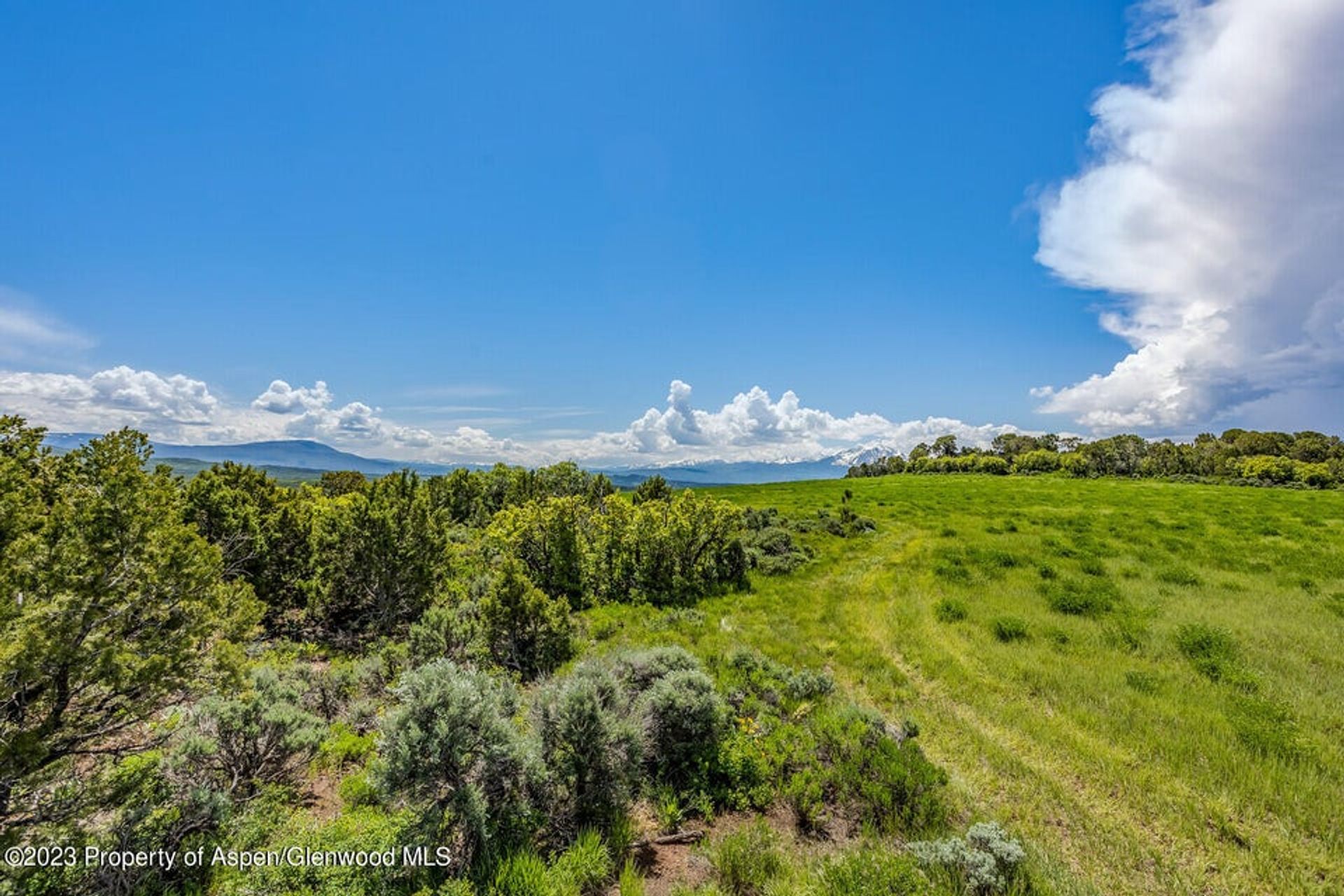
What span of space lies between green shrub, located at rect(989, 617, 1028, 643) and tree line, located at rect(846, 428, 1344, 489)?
50800mm

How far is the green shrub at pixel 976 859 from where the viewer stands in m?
5.20

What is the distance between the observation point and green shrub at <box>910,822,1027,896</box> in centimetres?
520

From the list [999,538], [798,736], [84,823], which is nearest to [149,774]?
[84,823]

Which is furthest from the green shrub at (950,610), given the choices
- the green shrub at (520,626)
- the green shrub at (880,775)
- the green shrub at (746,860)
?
the green shrub at (520,626)

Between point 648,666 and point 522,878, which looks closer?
point 522,878

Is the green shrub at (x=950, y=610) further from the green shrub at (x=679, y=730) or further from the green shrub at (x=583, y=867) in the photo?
the green shrub at (x=583, y=867)

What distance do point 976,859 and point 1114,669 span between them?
24.7ft

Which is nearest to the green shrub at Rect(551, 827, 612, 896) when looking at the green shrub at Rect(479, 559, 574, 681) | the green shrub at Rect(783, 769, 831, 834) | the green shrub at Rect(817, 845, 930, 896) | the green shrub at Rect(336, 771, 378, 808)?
the green shrub at Rect(817, 845, 930, 896)

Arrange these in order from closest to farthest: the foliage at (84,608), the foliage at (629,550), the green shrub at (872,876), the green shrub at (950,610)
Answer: the foliage at (84,608)
the green shrub at (872,876)
the green shrub at (950,610)
the foliage at (629,550)

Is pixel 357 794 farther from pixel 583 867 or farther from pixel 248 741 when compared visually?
pixel 583 867

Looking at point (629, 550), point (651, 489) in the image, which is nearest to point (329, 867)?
point (629, 550)

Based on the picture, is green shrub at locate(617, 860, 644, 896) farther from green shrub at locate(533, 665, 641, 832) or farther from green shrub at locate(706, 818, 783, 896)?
green shrub at locate(706, 818, 783, 896)

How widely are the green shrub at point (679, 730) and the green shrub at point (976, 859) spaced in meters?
2.97

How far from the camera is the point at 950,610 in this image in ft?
46.1
